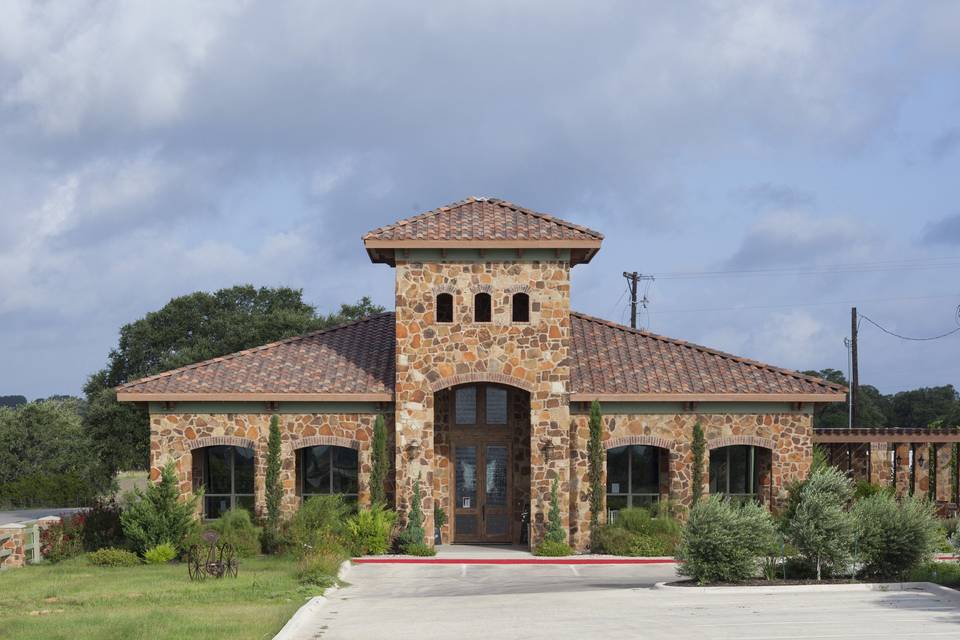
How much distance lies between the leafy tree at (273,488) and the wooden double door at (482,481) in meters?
4.68

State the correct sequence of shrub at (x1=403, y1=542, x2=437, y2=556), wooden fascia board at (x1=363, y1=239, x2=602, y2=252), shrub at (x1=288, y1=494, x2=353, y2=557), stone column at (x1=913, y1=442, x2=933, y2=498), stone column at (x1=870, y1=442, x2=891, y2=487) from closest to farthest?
shrub at (x1=288, y1=494, x2=353, y2=557) → shrub at (x1=403, y1=542, x2=437, y2=556) → wooden fascia board at (x1=363, y1=239, x2=602, y2=252) → stone column at (x1=870, y1=442, x2=891, y2=487) → stone column at (x1=913, y1=442, x2=933, y2=498)

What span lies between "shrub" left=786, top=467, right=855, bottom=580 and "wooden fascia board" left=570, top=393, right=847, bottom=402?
7.11 metres

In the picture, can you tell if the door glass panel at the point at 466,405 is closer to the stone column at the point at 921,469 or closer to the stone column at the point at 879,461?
the stone column at the point at 879,461

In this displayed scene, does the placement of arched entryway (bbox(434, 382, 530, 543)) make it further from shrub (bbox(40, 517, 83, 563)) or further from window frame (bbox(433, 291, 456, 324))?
shrub (bbox(40, 517, 83, 563))

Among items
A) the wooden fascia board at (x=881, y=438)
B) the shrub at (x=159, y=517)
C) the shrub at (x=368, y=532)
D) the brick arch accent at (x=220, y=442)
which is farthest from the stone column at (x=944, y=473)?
the shrub at (x=159, y=517)

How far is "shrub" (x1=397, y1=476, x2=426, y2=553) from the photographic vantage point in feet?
94.0

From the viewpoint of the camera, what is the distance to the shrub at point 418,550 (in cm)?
2841

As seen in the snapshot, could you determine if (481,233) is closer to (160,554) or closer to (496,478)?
(496,478)

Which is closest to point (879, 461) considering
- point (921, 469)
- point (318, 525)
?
point (921, 469)

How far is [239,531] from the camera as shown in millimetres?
28672

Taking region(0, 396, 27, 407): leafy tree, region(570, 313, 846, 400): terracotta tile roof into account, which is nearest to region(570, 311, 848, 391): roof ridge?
region(570, 313, 846, 400): terracotta tile roof

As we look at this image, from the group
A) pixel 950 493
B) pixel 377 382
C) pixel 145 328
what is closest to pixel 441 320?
pixel 377 382

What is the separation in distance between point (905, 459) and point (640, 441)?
16594 millimetres

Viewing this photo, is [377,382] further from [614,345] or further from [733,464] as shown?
[733,464]
